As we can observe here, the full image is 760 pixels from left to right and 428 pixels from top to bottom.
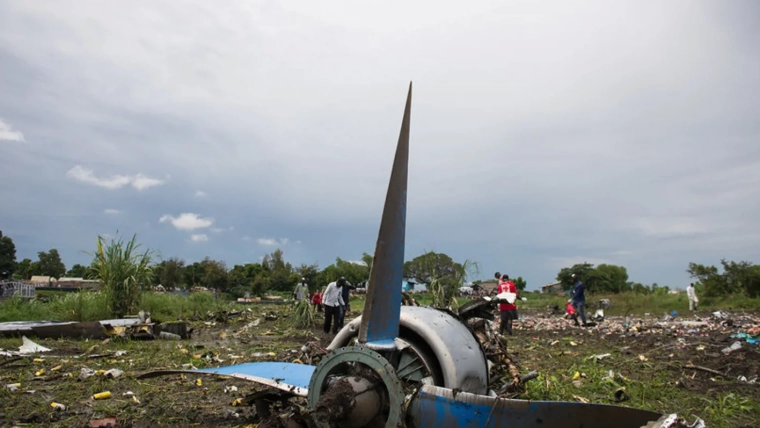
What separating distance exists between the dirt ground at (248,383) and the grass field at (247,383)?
0.02 meters

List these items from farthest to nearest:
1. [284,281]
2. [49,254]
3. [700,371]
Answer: [49,254] < [284,281] < [700,371]

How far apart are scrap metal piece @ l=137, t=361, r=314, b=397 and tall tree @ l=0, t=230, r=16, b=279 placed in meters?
82.6

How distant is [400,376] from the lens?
330 cm

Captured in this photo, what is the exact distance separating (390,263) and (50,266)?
90730 millimetres

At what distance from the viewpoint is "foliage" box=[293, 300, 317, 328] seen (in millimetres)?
15617

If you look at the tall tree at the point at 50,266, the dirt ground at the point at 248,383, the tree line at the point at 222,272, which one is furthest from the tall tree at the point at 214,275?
the dirt ground at the point at 248,383

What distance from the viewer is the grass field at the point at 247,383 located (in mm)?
4863

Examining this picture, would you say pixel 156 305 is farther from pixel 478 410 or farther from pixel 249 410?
pixel 478 410

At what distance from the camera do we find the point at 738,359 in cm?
861

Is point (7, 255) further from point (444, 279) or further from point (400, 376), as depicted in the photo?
point (400, 376)

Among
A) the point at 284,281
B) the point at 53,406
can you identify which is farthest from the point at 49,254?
the point at 53,406

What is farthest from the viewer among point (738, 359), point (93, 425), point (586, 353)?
point (586, 353)

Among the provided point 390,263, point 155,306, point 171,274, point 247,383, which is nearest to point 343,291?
point 247,383

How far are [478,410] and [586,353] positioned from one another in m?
8.68
